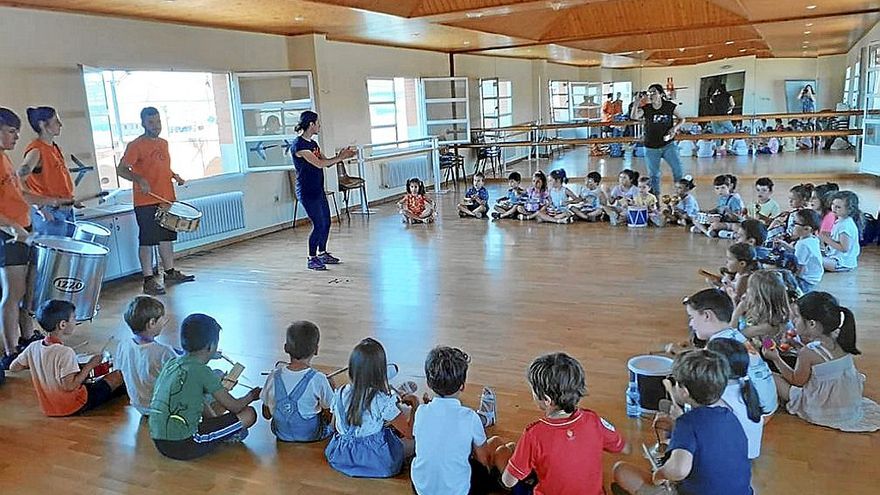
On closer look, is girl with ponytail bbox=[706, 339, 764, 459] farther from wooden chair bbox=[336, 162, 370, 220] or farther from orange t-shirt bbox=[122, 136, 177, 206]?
wooden chair bbox=[336, 162, 370, 220]

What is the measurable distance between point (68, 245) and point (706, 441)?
149 inches

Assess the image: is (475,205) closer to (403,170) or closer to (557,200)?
(557,200)

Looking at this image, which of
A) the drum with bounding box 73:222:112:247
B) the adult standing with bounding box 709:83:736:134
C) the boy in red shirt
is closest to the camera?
the boy in red shirt

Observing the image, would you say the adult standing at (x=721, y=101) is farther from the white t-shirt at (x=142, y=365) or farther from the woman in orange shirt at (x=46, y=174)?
the white t-shirt at (x=142, y=365)

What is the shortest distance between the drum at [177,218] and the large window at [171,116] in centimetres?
138

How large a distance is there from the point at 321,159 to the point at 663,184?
6221 mm

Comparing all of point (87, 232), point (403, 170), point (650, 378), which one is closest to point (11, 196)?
point (87, 232)

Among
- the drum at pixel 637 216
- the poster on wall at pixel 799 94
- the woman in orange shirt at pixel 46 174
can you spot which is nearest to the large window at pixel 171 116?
the woman in orange shirt at pixel 46 174

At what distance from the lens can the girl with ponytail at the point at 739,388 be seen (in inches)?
92.1

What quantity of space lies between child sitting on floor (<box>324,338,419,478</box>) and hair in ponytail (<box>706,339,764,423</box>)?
1.18 metres

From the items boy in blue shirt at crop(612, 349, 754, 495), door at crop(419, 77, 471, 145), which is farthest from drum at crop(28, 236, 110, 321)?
door at crop(419, 77, 471, 145)

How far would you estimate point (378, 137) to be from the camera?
10.9 metres

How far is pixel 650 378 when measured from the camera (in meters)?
2.94

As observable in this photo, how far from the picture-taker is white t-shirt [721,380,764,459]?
2375 millimetres
